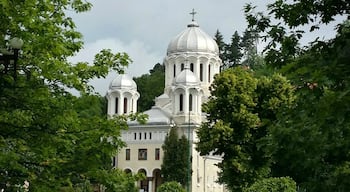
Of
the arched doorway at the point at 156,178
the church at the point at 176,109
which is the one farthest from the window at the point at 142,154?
the arched doorway at the point at 156,178

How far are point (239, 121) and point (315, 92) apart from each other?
89.5ft

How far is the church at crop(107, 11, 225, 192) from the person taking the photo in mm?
69812

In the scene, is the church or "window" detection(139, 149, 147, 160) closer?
the church

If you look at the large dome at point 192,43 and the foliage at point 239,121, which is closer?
the foliage at point 239,121

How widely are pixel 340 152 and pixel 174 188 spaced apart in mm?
25052

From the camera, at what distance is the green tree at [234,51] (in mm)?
101312

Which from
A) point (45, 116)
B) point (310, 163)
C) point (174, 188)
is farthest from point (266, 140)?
point (174, 188)

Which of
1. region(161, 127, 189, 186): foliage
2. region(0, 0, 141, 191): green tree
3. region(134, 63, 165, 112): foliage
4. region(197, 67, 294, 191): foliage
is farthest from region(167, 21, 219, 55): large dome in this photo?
region(0, 0, 141, 191): green tree

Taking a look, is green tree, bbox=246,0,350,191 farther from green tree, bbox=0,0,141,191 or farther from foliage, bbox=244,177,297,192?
foliage, bbox=244,177,297,192

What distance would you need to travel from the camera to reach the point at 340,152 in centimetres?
758

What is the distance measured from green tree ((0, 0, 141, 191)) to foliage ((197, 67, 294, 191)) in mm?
19712

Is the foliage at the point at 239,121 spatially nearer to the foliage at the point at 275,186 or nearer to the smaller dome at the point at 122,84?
the foliage at the point at 275,186

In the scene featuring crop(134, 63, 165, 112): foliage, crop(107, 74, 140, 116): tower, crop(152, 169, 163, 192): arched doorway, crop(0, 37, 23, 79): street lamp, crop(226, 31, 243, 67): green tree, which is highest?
crop(226, 31, 243, 67): green tree

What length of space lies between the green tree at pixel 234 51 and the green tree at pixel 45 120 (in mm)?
89006
